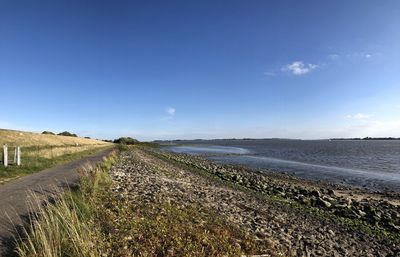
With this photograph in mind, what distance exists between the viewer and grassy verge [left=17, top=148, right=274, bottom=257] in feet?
22.3

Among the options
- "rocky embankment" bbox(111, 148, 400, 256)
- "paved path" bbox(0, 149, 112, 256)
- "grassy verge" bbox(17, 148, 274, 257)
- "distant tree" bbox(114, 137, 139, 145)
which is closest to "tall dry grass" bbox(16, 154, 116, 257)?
"grassy verge" bbox(17, 148, 274, 257)

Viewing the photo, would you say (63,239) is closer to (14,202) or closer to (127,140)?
(14,202)

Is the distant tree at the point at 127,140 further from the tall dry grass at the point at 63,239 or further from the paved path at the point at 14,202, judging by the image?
the tall dry grass at the point at 63,239

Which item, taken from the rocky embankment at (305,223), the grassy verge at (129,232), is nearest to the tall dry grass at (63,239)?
the grassy verge at (129,232)

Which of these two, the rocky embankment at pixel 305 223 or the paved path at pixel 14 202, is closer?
the paved path at pixel 14 202

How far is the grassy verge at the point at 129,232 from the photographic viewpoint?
6809 mm

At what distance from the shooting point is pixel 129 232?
815 cm

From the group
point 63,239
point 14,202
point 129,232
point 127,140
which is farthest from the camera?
point 127,140

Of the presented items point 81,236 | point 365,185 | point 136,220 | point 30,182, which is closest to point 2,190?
point 30,182

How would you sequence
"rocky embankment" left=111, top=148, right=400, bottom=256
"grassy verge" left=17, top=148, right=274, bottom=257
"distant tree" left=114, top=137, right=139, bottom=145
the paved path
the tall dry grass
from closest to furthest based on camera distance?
the tall dry grass
"grassy verge" left=17, top=148, right=274, bottom=257
the paved path
"rocky embankment" left=111, top=148, right=400, bottom=256
"distant tree" left=114, top=137, right=139, bottom=145

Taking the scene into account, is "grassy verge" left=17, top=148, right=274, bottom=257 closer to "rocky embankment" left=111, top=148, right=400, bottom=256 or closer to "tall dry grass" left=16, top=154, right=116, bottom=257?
"tall dry grass" left=16, top=154, right=116, bottom=257

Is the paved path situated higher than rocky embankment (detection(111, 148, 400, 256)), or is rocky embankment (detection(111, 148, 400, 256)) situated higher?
the paved path

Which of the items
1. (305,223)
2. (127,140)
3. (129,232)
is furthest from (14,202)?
(127,140)

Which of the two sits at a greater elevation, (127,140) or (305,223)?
(127,140)
